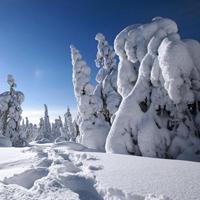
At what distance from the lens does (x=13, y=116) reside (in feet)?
97.7

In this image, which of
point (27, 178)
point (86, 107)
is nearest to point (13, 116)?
point (86, 107)

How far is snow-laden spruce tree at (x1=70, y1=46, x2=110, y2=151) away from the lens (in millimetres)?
20000

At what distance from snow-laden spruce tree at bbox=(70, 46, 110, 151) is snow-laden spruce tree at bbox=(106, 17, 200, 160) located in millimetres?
9471

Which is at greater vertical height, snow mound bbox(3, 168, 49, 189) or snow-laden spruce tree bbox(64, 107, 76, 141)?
snow-laden spruce tree bbox(64, 107, 76, 141)

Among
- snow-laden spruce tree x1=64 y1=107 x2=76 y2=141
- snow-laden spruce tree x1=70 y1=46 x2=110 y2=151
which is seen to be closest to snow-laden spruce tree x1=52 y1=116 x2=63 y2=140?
snow-laden spruce tree x1=64 y1=107 x2=76 y2=141

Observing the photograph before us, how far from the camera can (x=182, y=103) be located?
30.3 ft

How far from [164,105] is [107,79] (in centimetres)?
1564

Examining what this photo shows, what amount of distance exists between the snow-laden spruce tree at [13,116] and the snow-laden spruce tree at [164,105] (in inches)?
869

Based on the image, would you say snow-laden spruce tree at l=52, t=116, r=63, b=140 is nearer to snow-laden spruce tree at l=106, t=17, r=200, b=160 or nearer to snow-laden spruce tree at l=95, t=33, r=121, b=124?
snow-laden spruce tree at l=95, t=33, r=121, b=124

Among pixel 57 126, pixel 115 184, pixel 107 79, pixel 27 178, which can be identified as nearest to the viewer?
pixel 115 184

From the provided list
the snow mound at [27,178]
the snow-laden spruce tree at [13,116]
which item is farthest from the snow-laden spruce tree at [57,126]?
the snow mound at [27,178]

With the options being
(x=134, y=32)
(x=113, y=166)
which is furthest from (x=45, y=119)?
(x=113, y=166)

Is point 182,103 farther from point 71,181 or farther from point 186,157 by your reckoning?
point 71,181

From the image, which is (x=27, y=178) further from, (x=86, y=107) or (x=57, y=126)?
(x=57, y=126)
